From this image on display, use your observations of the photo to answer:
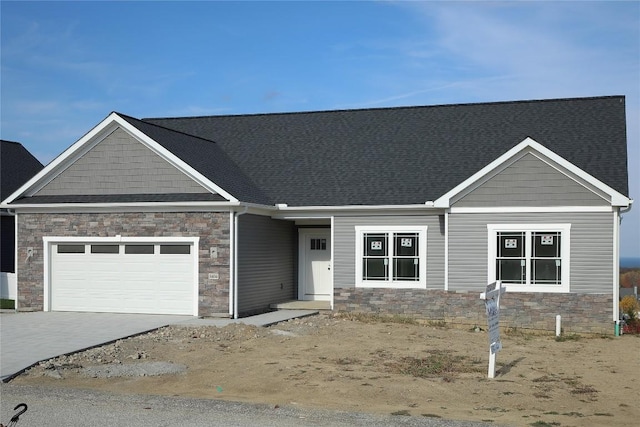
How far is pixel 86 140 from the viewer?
21.2 m

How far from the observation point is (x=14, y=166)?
3097 centimetres

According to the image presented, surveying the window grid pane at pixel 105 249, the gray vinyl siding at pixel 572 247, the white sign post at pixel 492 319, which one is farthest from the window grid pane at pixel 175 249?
the white sign post at pixel 492 319

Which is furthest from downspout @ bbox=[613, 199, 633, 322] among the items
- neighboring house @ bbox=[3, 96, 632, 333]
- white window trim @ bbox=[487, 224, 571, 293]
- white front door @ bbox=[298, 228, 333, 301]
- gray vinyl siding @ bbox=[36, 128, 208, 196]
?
gray vinyl siding @ bbox=[36, 128, 208, 196]

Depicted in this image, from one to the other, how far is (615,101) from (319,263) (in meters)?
10.4

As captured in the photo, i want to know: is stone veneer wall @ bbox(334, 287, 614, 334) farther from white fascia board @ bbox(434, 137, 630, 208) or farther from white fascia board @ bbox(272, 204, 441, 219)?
white fascia board @ bbox(434, 137, 630, 208)

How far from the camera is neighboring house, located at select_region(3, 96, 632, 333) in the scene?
1884 cm

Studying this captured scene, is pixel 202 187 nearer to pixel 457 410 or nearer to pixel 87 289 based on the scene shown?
pixel 87 289

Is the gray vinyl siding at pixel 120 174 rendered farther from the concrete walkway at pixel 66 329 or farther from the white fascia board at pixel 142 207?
the concrete walkway at pixel 66 329

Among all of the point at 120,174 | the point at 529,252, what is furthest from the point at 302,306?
the point at 529,252

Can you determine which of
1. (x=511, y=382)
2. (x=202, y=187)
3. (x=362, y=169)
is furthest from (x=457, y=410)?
(x=362, y=169)

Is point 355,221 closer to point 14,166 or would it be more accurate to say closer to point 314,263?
point 314,263

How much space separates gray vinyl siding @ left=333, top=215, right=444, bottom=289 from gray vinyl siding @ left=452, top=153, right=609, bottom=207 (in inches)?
50.5

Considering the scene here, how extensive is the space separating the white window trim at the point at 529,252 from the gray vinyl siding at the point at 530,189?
57 cm

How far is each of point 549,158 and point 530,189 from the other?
91 centimetres
